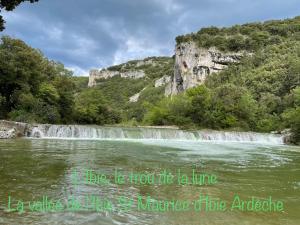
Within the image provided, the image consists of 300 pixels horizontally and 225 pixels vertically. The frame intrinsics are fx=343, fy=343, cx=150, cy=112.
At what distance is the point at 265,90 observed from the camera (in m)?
52.9

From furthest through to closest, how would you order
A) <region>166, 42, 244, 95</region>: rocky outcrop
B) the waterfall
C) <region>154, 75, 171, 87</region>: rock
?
1. <region>154, 75, 171, 87</region>: rock
2. <region>166, 42, 244, 95</region>: rocky outcrop
3. the waterfall

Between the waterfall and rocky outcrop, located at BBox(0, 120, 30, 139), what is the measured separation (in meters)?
0.50

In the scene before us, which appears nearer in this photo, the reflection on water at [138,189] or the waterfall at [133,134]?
the reflection on water at [138,189]

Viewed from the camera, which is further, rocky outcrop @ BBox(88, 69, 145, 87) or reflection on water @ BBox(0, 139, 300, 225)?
rocky outcrop @ BBox(88, 69, 145, 87)

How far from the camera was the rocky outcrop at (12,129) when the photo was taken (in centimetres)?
2097

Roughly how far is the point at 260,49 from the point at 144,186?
68.0 metres

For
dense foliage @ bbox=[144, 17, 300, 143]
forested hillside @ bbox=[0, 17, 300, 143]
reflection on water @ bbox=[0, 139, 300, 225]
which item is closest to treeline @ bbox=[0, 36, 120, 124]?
forested hillside @ bbox=[0, 17, 300, 143]

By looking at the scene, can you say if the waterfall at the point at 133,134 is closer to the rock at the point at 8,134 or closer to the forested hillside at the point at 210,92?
the rock at the point at 8,134

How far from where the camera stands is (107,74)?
150 m

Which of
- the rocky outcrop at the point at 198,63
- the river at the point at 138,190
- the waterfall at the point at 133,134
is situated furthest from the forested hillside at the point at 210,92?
the river at the point at 138,190

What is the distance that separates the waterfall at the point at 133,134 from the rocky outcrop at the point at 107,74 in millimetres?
105323

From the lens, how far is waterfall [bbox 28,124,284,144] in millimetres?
24438

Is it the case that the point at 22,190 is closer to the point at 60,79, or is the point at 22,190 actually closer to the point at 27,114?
the point at 27,114

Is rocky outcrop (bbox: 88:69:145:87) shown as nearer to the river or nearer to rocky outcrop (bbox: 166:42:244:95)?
rocky outcrop (bbox: 166:42:244:95)
